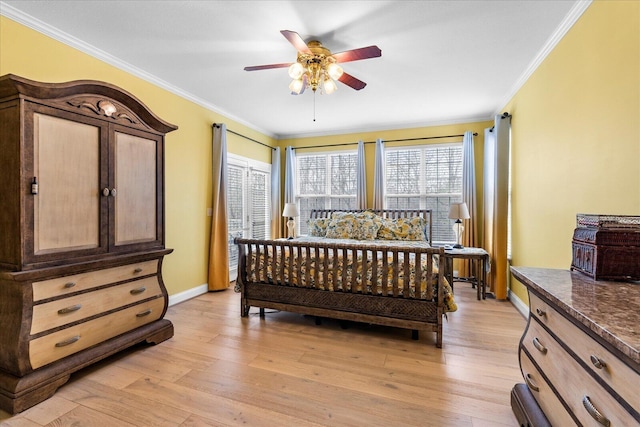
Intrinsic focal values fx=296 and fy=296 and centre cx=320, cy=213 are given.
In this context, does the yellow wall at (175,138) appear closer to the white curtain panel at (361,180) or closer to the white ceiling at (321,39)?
the white ceiling at (321,39)

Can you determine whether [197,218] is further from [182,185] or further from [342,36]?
[342,36]

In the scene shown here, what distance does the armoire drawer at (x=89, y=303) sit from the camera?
186 centimetres

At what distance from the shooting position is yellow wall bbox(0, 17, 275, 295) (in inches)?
91.5

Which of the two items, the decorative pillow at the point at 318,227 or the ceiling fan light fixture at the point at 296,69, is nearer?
the ceiling fan light fixture at the point at 296,69

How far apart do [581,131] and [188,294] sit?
432 centimetres

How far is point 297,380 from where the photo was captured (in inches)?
81.4

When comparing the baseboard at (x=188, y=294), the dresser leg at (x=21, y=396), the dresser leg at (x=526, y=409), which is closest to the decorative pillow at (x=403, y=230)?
the baseboard at (x=188, y=294)

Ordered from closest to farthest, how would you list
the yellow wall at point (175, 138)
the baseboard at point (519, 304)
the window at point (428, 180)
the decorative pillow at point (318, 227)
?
the yellow wall at point (175, 138)
the baseboard at point (519, 304)
the decorative pillow at point (318, 227)
the window at point (428, 180)

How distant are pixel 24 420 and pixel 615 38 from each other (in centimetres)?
412

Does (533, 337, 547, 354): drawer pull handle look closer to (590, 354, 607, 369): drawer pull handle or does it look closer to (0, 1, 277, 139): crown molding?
(590, 354, 607, 369): drawer pull handle

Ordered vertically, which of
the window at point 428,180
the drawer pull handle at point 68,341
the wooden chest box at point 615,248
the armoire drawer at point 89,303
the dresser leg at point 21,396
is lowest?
the dresser leg at point 21,396

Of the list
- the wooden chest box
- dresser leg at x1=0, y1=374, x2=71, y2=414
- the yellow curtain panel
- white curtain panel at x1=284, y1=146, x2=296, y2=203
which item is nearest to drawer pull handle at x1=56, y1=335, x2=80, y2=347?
dresser leg at x1=0, y1=374, x2=71, y2=414

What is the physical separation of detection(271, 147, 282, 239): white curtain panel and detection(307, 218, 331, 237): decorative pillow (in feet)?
3.46

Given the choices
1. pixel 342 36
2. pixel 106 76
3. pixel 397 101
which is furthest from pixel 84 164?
pixel 397 101
